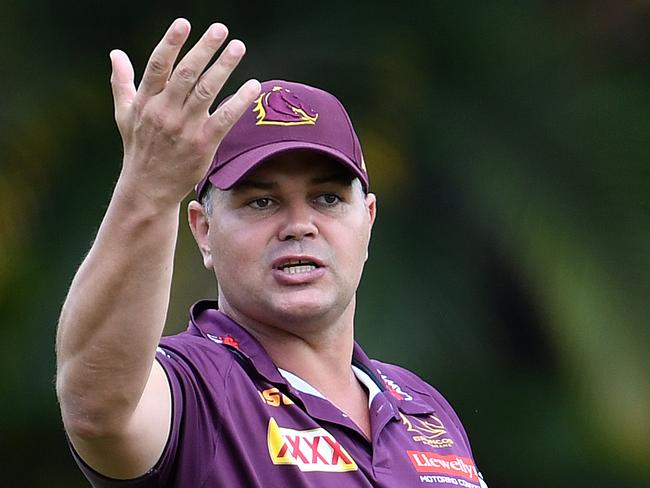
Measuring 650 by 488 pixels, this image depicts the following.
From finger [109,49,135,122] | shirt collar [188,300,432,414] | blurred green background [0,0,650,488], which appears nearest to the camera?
finger [109,49,135,122]

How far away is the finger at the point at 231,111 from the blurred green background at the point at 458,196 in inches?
112

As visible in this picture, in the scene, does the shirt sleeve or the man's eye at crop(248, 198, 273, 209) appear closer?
the shirt sleeve

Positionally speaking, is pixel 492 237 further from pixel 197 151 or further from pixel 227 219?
pixel 197 151

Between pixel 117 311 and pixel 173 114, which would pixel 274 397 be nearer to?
pixel 117 311

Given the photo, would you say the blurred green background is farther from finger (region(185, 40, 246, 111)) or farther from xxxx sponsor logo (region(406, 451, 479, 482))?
finger (region(185, 40, 246, 111))

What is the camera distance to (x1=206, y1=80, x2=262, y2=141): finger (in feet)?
5.68

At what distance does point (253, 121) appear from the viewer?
8.13ft

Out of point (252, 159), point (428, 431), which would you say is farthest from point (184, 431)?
point (428, 431)

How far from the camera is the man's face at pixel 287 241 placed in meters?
2.40

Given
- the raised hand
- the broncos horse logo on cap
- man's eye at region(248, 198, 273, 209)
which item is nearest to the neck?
man's eye at region(248, 198, 273, 209)

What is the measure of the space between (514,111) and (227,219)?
2.71m

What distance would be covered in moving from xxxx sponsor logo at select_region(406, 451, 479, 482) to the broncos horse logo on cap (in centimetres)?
69

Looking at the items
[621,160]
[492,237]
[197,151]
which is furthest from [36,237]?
[197,151]

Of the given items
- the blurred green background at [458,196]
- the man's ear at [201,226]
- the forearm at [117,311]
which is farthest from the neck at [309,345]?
the blurred green background at [458,196]
